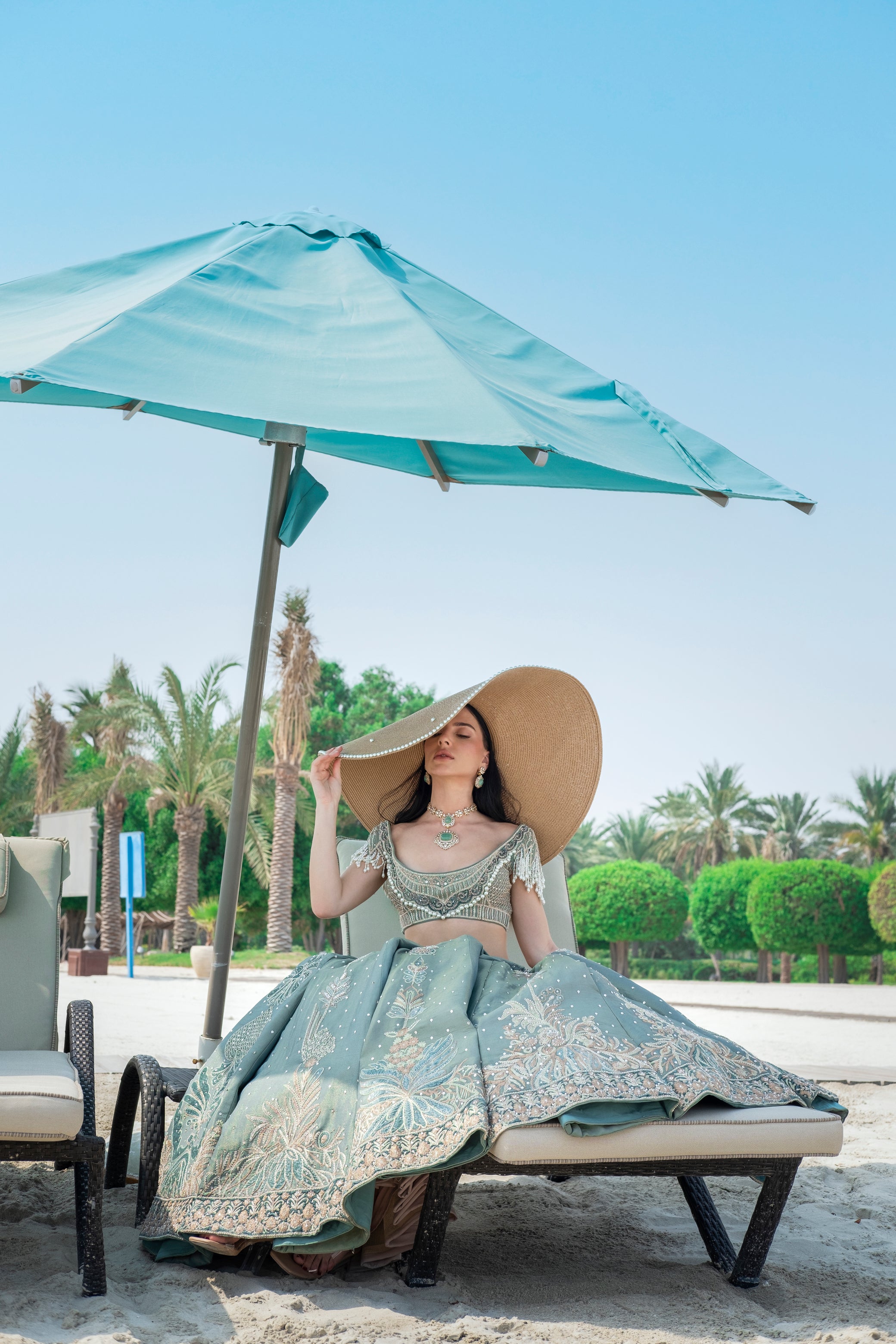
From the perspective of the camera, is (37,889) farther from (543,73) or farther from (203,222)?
(543,73)

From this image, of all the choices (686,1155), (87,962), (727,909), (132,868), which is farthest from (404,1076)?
(727,909)

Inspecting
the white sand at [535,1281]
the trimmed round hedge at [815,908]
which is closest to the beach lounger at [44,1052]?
the white sand at [535,1281]

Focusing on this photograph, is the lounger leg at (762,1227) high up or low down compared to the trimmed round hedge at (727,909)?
up

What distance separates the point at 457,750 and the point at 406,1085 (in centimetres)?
138

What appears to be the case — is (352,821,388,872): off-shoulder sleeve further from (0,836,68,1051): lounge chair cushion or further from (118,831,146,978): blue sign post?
(118,831,146,978): blue sign post

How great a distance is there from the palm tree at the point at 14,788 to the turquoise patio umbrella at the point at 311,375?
89.7 feet

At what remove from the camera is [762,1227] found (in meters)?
2.71

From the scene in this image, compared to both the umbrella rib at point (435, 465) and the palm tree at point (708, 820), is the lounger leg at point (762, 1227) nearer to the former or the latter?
the umbrella rib at point (435, 465)

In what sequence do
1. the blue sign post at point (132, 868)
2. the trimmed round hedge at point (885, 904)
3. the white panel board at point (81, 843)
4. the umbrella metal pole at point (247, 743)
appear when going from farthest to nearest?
1. the trimmed round hedge at point (885, 904)
2. the blue sign post at point (132, 868)
3. the white panel board at point (81, 843)
4. the umbrella metal pole at point (247, 743)

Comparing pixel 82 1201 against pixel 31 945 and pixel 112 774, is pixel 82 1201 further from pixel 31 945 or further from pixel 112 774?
pixel 112 774

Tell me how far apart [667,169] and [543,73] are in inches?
132

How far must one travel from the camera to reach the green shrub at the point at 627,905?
24.9 meters

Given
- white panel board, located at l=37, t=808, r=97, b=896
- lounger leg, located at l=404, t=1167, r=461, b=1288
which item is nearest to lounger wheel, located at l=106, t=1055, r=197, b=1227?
lounger leg, located at l=404, t=1167, r=461, b=1288

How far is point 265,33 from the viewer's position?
25.9 ft
